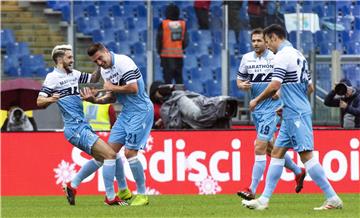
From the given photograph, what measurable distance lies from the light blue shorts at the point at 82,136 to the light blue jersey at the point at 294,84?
113 inches

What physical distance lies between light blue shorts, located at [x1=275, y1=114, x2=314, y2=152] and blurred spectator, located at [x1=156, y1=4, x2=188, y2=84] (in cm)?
847

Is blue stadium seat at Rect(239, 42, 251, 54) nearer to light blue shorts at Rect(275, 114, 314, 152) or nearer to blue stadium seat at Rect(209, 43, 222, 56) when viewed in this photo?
blue stadium seat at Rect(209, 43, 222, 56)

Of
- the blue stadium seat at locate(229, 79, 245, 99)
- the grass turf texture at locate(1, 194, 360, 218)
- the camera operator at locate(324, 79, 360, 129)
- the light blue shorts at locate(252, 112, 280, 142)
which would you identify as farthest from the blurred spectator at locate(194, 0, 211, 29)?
the light blue shorts at locate(252, 112, 280, 142)

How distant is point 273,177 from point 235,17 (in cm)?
884

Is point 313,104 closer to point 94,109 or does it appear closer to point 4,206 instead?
point 94,109

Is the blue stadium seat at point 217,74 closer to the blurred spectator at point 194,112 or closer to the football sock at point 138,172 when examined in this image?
the blurred spectator at point 194,112

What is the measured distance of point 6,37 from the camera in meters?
23.4

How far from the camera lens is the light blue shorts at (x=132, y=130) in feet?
46.9

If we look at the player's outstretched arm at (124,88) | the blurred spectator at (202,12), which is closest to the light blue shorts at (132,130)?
the player's outstretched arm at (124,88)

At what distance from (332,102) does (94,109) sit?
150 inches

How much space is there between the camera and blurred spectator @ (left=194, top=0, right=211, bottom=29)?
21.8 m

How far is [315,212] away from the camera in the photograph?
495 inches

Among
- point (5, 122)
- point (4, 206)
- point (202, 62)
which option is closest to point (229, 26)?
point (202, 62)

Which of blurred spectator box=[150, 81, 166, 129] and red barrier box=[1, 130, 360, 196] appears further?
blurred spectator box=[150, 81, 166, 129]
